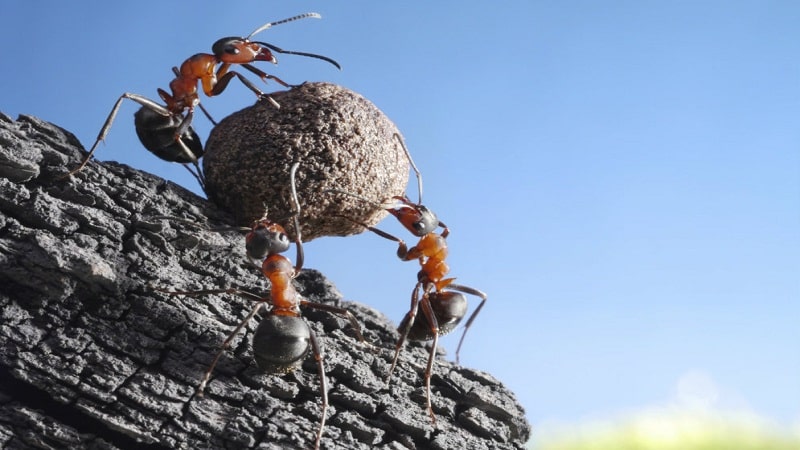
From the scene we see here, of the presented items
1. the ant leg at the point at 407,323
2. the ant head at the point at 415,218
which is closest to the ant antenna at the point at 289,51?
the ant head at the point at 415,218

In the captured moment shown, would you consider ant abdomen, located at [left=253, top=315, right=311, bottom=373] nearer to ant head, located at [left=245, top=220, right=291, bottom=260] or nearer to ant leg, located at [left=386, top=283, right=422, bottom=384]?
ant head, located at [left=245, top=220, right=291, bottom=260]

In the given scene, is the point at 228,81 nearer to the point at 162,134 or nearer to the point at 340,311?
the point at 162,134

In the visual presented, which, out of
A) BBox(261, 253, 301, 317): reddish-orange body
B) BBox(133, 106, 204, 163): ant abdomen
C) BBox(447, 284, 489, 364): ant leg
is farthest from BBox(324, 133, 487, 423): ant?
BBox(133, 106, 204, 163): ant abdomen

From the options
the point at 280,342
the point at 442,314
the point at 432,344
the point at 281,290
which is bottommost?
the point at 280,342

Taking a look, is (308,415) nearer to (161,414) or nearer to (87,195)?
(161,414)

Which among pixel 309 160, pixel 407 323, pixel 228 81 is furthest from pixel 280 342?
pixel 228 81

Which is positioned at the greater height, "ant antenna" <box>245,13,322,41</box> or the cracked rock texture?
"ant antenna" <box>245,13,322,41</box>

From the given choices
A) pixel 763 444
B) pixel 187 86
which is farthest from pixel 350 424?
pixel 763 444
